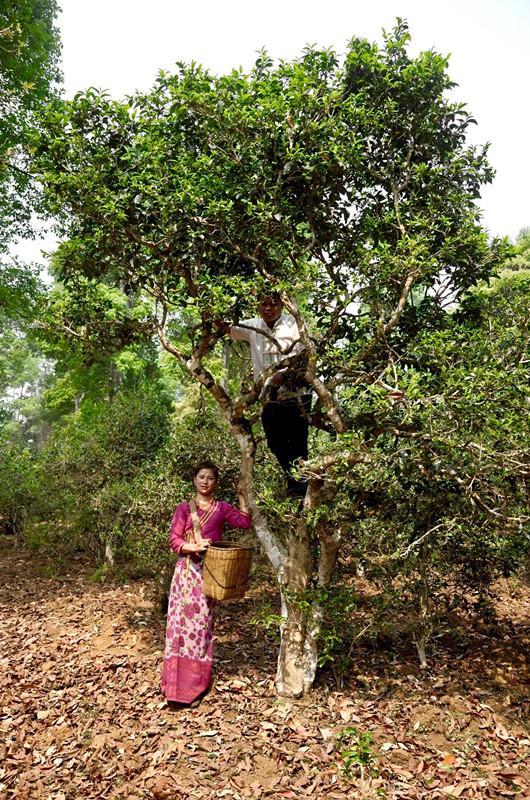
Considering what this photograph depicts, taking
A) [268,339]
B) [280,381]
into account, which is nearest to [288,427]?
[280,381]

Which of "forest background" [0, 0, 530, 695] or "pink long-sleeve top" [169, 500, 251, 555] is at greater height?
"forest background" [0, 0, 530, 695]

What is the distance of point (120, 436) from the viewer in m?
9.64

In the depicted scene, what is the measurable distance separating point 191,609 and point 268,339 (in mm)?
2643

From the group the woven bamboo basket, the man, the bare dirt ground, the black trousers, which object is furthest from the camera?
the black trousers

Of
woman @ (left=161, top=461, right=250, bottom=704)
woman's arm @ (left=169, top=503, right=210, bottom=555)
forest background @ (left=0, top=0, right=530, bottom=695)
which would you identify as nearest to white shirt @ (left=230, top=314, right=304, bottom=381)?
forest background @ (left=0, top=0, right=530, bottom=695)

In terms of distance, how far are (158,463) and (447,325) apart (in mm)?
5103

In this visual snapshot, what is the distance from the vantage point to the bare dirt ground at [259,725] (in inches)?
155

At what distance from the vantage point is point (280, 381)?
197 inches

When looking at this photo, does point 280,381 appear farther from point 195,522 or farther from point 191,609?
point 191,609

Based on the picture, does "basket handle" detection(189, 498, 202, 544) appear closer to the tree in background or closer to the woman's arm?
the woman's arm

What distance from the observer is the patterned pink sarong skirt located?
5.05 meters

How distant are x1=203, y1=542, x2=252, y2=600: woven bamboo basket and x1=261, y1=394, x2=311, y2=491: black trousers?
0.99 meters

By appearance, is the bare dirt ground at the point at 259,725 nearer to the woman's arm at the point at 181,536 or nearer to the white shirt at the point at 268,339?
the woman's arm at the point at 181,536

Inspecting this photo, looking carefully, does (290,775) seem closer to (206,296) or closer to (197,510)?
(197,510)
